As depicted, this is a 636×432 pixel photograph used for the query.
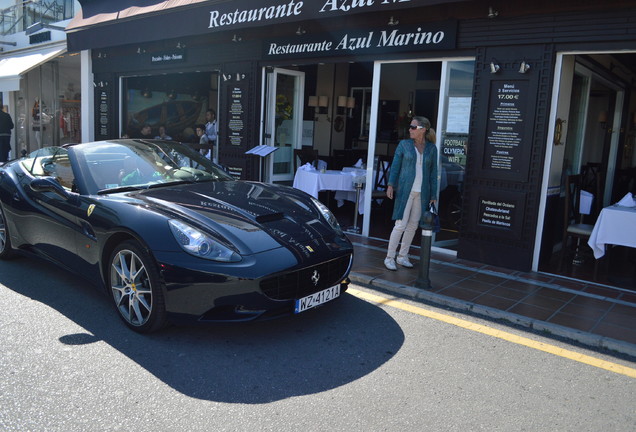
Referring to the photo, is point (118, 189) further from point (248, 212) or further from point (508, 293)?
point (508, 293)

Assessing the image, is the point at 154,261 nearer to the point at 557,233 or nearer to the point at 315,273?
the point at 315,273

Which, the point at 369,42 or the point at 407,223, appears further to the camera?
the point at 369,42

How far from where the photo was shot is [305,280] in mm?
3865

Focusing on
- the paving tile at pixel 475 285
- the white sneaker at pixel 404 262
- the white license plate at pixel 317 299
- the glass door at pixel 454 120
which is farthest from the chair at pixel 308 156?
the white license plate at pixel 317 299

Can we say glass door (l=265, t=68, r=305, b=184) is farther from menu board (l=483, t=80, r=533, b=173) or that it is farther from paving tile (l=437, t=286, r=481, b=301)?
paving tile (l=437, t=286, r=481, b=301)

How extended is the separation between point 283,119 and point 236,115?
94 cm

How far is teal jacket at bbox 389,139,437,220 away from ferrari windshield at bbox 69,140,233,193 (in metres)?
1.95

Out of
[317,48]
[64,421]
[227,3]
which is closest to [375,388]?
[64,421]

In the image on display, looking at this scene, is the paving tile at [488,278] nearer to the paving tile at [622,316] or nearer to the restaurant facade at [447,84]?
the restaurant facade at [447,84]

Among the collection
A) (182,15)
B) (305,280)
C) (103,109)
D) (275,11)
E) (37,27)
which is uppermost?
(37,27)

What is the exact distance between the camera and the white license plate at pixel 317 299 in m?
3.83

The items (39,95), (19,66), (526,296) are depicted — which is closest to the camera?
(526,296)

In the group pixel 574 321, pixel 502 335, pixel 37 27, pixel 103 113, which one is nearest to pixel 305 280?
pixel 502 335

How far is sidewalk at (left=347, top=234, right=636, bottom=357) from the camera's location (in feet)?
14.4
